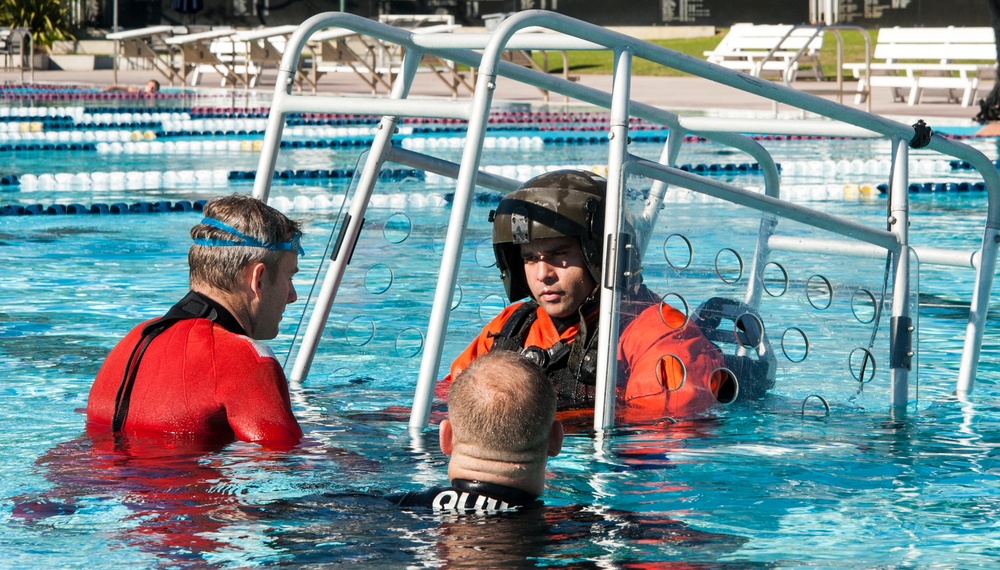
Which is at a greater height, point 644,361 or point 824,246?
point 824,246

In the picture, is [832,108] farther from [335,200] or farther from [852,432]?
[335,200]

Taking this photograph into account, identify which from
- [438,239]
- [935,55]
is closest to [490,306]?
[438,239]

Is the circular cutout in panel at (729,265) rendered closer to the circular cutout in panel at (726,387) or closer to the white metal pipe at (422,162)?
the circular cutout in panel at (726,387)

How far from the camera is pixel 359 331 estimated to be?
217 inches

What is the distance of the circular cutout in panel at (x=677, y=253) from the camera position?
461 centimetres

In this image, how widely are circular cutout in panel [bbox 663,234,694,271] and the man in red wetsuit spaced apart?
1375 millimetres

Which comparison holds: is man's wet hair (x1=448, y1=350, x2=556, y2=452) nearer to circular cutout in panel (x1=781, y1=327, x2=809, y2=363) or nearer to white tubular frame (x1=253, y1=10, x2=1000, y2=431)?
white tubular frame (x1=253, y1=10, x2=1000, y2=431)

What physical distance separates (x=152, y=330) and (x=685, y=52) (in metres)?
29.8

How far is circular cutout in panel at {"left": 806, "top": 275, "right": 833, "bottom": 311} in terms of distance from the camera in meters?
4.78

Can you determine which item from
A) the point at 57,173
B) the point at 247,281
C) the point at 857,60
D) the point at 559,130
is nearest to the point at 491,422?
the point at 247,281

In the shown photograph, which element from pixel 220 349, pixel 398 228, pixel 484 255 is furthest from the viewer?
pixel 484 255

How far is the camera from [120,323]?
23.8 ft

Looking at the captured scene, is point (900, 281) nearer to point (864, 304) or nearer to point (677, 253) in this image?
point (864, 304)

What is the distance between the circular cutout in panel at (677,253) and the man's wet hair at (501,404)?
1625 mm
